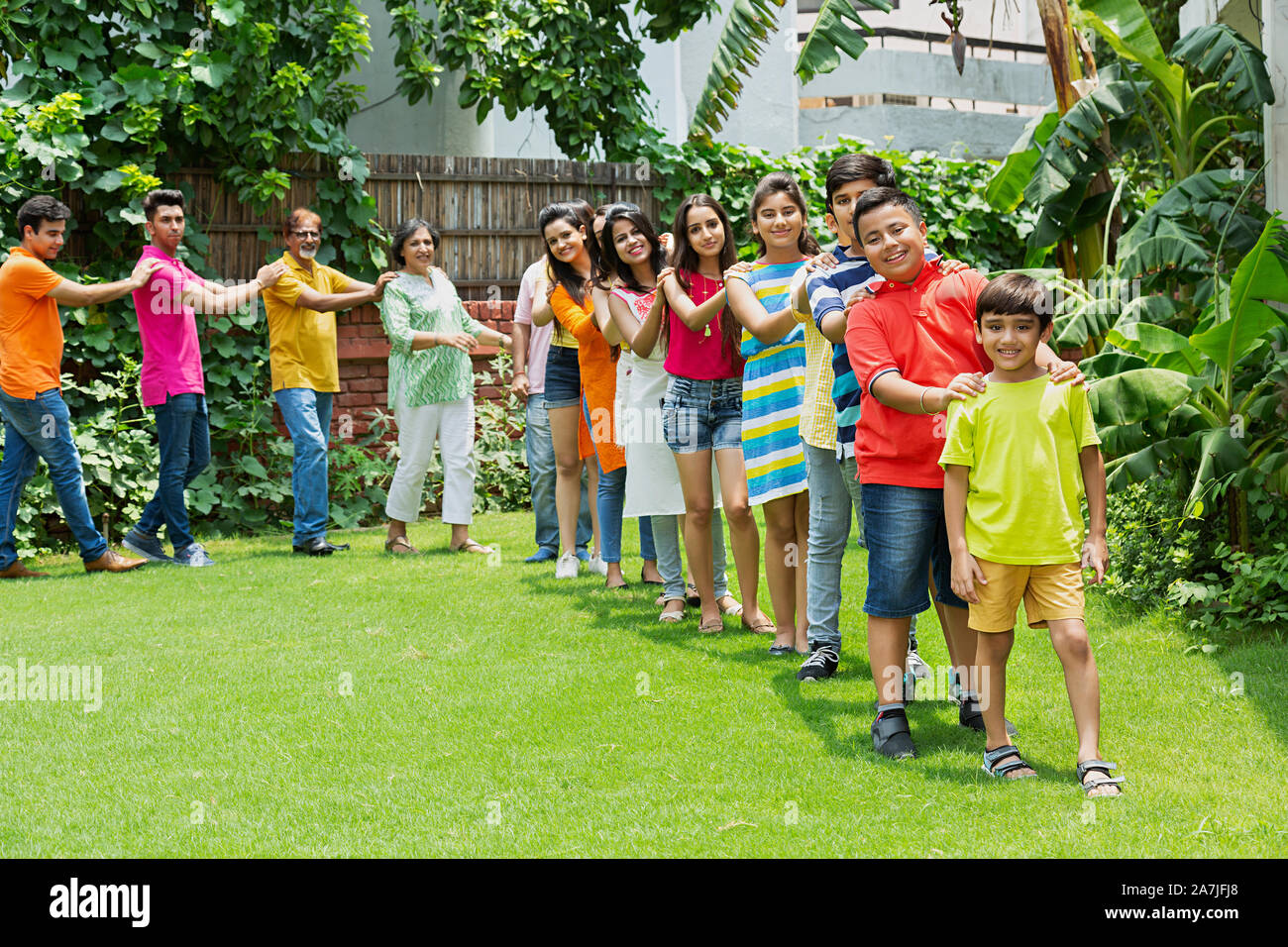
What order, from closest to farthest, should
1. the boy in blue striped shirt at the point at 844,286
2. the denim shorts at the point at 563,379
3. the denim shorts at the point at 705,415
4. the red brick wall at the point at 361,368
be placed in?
the boy in blue striped shirt at the point at 844,286
the denim shorts at the point at 705,415
the denim shorts at the point at 563,379
the red brick wall at the point at 361,368

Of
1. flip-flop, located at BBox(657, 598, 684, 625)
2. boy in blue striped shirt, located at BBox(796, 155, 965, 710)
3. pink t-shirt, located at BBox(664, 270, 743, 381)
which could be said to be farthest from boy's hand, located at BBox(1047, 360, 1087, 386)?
flip-flop, located at BBox(657, 598, 684, 625)

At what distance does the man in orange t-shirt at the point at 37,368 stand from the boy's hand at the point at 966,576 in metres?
5.79

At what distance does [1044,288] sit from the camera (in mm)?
3818

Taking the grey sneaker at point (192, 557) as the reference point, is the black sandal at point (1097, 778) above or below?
below

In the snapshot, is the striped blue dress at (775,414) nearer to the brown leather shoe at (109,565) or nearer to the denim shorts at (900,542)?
the denim shorts at (900,542)

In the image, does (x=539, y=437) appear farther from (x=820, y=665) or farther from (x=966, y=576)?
(x=966, y=576)

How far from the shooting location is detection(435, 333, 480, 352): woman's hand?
333 inches

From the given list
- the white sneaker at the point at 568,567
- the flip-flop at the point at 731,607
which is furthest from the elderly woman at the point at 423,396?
the flip-flop at the point at 731,607

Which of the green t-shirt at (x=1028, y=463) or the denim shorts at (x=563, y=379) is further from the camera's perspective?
the denim shorts at (x=563, y=379)

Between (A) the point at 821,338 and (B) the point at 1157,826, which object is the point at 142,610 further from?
(B) the point at 1157,826

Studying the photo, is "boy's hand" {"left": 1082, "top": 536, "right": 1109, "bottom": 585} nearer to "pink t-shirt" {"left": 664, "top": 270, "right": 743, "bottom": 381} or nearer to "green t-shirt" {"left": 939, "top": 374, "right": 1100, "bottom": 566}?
"green t-shirt" {"left": 939, "top": 374, "right": 1100, "bottom": 566}

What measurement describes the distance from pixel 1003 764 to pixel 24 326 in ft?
21.2

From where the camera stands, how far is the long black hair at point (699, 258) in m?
5.79

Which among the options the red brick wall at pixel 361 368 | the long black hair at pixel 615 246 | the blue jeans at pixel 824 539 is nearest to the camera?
the blue jeans at pixel 824 539
